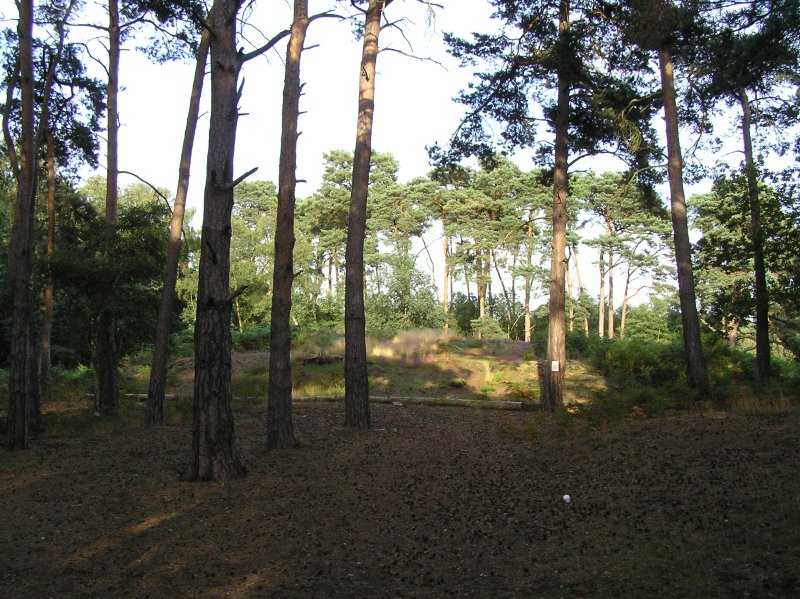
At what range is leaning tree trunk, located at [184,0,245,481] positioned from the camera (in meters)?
7.62

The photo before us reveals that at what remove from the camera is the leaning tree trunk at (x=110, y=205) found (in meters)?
13.7

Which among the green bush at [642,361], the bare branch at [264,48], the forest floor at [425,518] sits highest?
the bare branch at [264,48]

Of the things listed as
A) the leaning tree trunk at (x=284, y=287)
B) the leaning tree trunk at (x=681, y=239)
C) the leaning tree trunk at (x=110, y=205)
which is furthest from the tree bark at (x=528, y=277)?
the leaning tree trunk at (x=284, y=287)

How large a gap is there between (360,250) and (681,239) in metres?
7.85

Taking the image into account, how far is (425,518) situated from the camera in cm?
636

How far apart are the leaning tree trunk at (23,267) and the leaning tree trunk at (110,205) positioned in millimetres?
3561

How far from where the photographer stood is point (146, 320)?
14188mm

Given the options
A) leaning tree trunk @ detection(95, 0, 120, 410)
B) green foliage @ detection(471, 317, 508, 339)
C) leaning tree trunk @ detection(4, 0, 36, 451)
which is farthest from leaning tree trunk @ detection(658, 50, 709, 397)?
green foliage @ detection(471, 317, 508, 339)

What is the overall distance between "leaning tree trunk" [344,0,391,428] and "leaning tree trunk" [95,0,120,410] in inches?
230

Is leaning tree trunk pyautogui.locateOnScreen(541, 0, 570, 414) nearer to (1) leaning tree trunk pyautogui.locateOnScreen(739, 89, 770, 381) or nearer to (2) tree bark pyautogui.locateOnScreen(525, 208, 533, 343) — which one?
(1) leaning tree trunk pyautogui.locateOnScreen(739, 89, 770, 381)

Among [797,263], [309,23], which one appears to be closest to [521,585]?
[309,23]

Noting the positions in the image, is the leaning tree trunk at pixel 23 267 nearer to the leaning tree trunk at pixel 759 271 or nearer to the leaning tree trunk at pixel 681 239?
the leaning tree trunk at pixel 681 239

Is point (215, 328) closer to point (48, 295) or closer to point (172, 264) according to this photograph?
point (172, 264)

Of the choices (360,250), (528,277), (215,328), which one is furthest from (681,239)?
(528,277)
